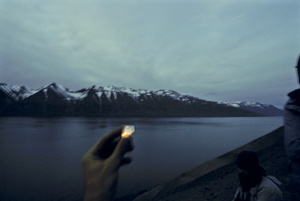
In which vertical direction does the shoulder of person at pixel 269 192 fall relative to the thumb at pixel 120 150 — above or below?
below

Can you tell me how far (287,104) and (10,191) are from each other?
12.8 m

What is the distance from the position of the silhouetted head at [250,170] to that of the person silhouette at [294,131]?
68 cm

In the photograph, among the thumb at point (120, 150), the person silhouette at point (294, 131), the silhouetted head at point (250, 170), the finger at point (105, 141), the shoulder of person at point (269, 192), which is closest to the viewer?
the thumb at point (120, 150)

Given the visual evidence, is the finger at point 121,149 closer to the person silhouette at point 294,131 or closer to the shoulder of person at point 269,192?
the shoulder of person at point 269,192

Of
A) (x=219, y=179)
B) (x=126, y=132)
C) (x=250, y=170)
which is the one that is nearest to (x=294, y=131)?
(x=250, y=170)

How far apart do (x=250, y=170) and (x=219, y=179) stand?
12.3 ft

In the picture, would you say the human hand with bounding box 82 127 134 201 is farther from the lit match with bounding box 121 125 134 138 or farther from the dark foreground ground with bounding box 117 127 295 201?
the dark foreground ground with bounding box 117 127 295 201

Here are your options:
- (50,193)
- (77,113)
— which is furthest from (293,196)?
(77,113)

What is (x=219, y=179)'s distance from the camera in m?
5.41

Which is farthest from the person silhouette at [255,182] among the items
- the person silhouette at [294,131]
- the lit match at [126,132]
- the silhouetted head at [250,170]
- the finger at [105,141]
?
the finger at [105,141]

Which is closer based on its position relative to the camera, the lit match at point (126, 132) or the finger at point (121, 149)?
the finger at point (121, 149)

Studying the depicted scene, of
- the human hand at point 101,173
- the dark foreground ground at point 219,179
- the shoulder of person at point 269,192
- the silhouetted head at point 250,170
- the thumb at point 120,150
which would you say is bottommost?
the dark foreground ground at point 219,179

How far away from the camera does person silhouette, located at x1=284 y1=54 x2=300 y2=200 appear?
7.84 feet

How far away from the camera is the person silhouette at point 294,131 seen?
2.39m
